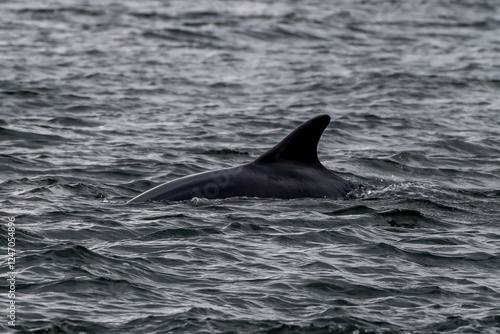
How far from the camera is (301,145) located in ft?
48.1

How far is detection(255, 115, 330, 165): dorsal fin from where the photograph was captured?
1446 cm

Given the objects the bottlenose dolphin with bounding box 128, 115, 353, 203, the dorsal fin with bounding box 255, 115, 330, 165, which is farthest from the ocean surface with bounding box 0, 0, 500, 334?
the dorsal fin with bounding box 255, 115, 330, 165

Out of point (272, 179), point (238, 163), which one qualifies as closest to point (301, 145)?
point (272, 179)

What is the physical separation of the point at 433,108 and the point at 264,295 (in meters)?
13.1

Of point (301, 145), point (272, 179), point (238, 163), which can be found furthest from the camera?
point (238, 163)

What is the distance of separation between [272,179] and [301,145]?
0.60m

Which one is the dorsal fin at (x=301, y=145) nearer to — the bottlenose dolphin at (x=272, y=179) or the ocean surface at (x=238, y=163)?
the bottlenose dolphin at (x=272, y=179)

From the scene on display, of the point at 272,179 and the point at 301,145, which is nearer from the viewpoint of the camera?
the point at 301,145

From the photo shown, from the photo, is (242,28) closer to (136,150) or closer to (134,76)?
(134,76)

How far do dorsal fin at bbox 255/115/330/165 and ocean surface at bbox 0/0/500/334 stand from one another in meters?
0.61

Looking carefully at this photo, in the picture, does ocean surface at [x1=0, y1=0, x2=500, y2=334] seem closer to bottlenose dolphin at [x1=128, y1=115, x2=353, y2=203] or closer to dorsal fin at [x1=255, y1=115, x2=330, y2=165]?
bottlenose dolphin at [x1=128, y1=115, x2=353, y2=203]

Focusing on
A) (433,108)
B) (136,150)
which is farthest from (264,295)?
(433,108)

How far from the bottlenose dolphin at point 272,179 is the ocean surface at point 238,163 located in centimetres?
21

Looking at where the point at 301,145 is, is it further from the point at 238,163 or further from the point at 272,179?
the point at 238,163
